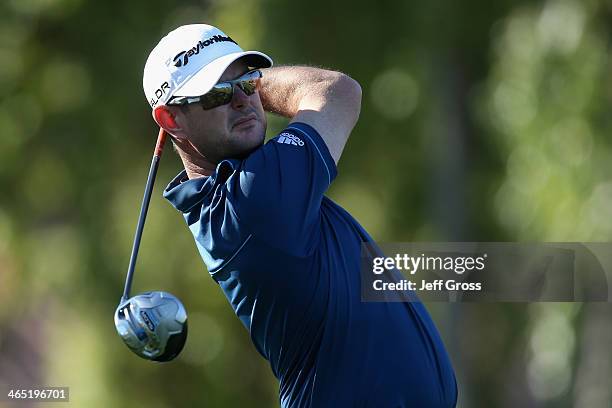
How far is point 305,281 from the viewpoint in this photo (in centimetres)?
288

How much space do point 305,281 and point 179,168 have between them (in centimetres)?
606

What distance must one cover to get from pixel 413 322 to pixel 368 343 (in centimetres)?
18

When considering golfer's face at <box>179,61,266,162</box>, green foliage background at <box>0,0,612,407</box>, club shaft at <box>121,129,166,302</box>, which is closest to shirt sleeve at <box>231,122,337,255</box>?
golfer's face at <box>179,61,266,162</box>

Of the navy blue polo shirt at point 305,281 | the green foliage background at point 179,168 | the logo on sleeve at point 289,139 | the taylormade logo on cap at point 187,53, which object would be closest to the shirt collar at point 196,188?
the navy blue polo shirt at point 305,281

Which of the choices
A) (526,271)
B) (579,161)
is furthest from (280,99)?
(579,161)

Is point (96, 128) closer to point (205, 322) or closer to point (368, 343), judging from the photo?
point (205, 322)

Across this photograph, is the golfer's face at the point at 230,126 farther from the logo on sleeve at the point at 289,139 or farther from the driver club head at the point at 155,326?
the driver club head at the point at 155,326

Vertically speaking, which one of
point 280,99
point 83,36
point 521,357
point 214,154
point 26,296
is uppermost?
point 83,36

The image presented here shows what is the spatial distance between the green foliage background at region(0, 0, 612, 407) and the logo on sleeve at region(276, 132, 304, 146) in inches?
188

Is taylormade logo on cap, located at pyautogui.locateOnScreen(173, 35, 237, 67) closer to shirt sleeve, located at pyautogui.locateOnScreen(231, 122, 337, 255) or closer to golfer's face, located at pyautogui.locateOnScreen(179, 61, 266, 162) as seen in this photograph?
golfer's face, located at pyautogui.locateOnScreen(179, 61, 266, 162)

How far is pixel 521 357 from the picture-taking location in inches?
356

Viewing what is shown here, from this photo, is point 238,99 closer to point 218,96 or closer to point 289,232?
point 218,96

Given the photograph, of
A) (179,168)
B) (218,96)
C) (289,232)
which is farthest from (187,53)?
(179,168)

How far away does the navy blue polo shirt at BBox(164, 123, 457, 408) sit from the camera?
9.29 feet
